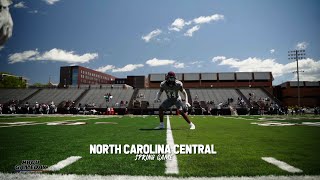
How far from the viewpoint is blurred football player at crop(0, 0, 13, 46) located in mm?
1991

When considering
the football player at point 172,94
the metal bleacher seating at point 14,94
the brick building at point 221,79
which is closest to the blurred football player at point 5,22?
the football player at point 172,94

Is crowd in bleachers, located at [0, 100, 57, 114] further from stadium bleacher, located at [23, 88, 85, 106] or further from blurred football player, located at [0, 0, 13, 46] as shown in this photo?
blurred football player, located at [0, 0, 13, 46]

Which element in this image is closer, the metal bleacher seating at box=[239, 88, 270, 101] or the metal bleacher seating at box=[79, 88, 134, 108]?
the metal bleacher seating at box=[79, 88, 134, 108]

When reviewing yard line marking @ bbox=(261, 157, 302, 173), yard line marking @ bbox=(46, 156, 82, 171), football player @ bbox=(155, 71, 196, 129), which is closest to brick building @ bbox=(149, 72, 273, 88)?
football player @ bbox=(155, 71, 196, 129)

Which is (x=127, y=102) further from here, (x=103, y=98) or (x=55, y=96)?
(x=55, y=96)

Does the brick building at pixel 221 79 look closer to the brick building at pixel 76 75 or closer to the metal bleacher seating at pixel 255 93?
the metal bleacher seating at pixel 255 93

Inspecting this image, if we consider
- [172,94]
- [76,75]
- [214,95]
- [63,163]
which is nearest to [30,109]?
[214,95]

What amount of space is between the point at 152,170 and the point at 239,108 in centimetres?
4230

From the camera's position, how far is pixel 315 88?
69.1m

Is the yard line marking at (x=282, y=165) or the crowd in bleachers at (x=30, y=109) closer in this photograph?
the yard line marking at (x=282, y=165)

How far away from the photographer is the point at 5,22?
203 centimetres

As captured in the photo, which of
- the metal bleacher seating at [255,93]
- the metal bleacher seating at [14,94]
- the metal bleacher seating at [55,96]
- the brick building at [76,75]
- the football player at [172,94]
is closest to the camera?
the football player at [172,94]

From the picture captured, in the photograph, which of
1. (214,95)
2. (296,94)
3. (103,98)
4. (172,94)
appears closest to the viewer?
(172,94)

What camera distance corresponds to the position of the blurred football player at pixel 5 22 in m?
1.99
